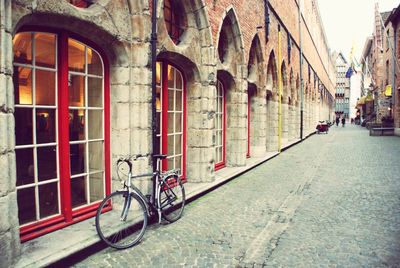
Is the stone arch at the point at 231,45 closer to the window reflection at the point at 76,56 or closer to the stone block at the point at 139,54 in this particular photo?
the stone block at the point at 139,54

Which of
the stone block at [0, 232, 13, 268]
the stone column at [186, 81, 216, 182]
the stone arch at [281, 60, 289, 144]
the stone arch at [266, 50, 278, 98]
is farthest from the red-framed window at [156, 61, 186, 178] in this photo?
the stone arch at [281, 60, 289, 144]

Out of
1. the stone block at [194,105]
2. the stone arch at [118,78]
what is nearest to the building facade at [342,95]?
the stone block at [194,105]

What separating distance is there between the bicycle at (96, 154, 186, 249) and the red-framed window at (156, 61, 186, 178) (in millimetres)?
1336

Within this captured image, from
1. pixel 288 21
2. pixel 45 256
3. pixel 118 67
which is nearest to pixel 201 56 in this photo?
pixel 118 67

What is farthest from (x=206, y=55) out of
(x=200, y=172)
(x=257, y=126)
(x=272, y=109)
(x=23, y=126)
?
(x=272, y=109)

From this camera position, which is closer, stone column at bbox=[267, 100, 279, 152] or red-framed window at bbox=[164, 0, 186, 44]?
red-framed window at bbox=[164, 0, 186, 44]

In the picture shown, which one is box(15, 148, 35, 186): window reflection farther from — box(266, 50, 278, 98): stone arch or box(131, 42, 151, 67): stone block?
box(266, 50, 278, 98): stone arch

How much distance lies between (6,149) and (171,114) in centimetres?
413

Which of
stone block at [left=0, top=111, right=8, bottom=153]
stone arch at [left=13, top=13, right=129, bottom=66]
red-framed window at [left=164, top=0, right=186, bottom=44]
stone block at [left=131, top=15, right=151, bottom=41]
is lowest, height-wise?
stone block at [left=0, top=111, right=8, bottom=153]

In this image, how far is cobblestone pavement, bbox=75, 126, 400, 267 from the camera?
3.78 metres

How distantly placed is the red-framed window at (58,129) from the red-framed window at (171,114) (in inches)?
62.2

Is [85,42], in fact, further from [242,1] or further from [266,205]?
[242,1]

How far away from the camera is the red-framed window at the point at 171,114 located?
669 cm

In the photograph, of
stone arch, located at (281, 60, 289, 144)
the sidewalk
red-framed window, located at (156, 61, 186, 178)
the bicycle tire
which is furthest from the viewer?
stone arch, located at (281, 60, 289, 144)
